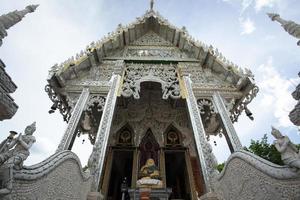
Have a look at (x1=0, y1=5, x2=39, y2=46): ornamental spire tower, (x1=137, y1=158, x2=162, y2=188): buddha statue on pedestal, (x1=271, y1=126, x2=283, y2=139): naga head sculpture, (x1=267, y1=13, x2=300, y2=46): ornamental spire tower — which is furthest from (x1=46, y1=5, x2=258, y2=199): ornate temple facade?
(x1=0, y1=5, x2=39, y2=46): ornamental spire tower

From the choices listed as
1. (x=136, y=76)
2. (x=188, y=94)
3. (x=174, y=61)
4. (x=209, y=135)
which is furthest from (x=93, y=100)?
(x=209, y=135)

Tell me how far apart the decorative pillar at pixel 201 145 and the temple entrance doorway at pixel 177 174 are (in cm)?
197

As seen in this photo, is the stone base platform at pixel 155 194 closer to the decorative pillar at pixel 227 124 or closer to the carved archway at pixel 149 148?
the decorative pillar at pixel 227 124

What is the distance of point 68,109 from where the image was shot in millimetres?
5957

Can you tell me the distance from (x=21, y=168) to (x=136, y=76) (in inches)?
184

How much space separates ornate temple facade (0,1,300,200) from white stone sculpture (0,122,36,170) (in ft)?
0.04

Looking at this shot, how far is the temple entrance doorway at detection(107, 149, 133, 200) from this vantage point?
6567 mm

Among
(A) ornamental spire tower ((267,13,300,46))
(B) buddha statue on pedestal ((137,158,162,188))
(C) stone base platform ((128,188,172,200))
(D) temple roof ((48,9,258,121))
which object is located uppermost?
(D) temple roof ((48,9,258,121))

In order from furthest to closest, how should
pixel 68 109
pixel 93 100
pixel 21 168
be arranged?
pixel 68 109 < pixel 93 100 < pixel 21 168

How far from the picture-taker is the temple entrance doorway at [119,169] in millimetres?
6567

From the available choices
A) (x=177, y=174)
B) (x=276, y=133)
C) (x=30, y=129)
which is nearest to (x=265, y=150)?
(x=177, y=174)

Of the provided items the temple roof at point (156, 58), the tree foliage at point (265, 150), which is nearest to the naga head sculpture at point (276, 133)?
the temple roof at point (156, 58)

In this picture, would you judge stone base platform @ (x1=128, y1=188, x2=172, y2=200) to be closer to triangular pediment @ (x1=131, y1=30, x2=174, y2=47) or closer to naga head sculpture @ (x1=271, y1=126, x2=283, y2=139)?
naga head sculpture @ (x1=271, y1=126, x2=283, y2=139)

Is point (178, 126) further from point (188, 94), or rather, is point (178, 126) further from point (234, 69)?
point (234, 69)
